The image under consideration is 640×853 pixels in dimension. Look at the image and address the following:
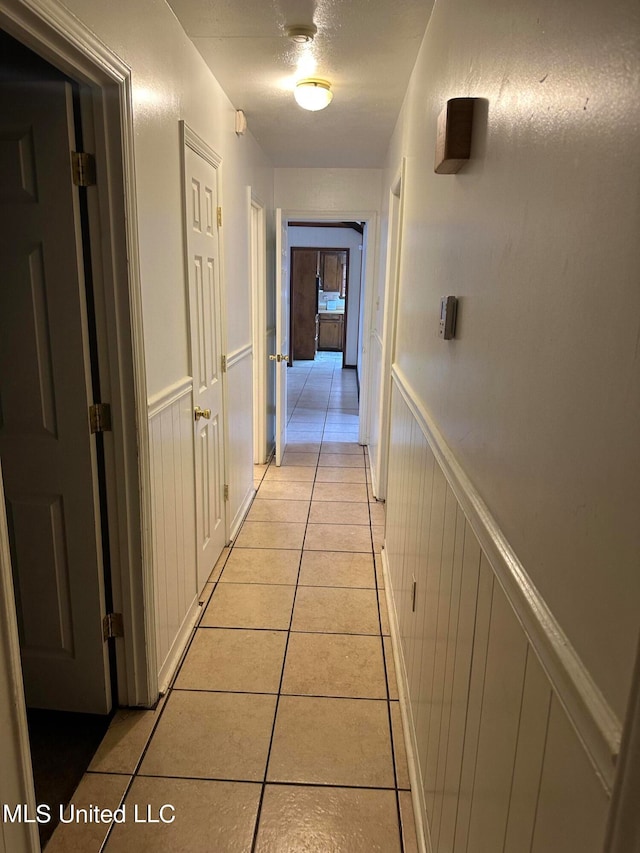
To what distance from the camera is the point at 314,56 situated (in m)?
2.39

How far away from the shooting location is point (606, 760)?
0.56 meters

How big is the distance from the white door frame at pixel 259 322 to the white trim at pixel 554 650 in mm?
3286

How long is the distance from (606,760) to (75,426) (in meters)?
1.61

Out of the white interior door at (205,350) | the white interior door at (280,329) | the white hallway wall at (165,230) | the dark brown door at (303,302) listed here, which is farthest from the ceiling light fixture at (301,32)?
the dark brown door at (303,302)

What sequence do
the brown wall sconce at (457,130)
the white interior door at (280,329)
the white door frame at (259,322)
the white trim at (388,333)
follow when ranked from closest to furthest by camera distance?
the brown wall sconce at (457,130) → the white trim at (388,333) → the white door frame at (259,322) → the white interior door at (280,329)

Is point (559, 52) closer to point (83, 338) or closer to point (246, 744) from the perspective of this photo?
point (83, 338)

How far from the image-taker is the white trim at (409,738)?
1516 mm

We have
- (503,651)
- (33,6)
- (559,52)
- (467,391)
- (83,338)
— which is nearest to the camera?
(559,52)

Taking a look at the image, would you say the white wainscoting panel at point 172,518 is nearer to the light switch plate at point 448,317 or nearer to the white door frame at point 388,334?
the light switch plate at point 448,317

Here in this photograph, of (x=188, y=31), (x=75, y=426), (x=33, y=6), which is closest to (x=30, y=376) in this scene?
(x=75, y=426)

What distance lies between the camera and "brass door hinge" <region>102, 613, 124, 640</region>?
1.92 m

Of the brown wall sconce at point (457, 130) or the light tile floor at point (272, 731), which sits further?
the light tile floor at point (272, 731)

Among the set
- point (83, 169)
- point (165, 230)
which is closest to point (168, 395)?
point (165, 230)

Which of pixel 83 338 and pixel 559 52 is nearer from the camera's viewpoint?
pixel 559 52
